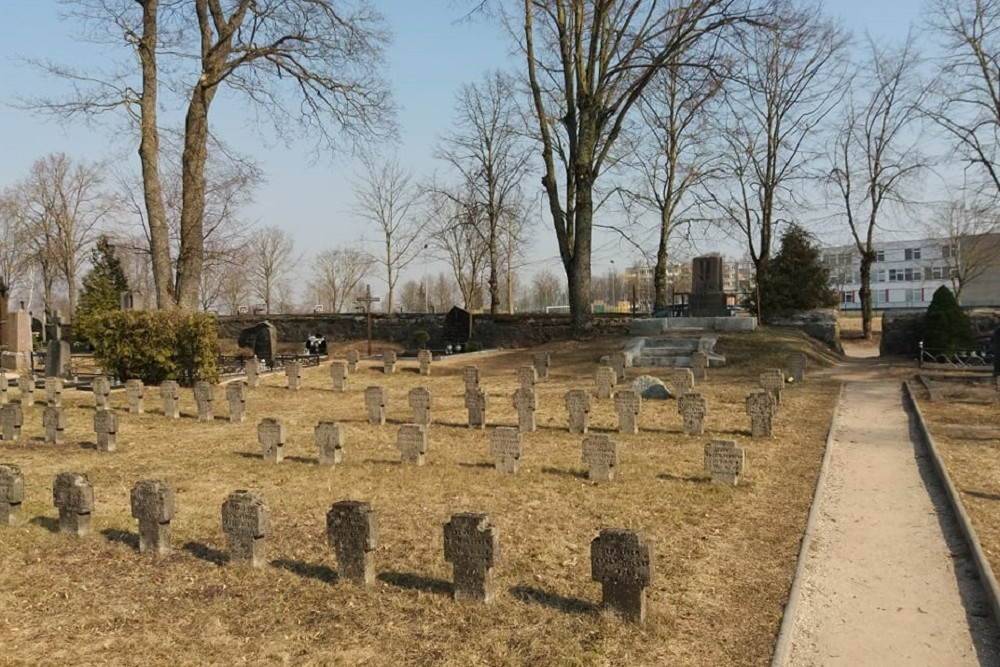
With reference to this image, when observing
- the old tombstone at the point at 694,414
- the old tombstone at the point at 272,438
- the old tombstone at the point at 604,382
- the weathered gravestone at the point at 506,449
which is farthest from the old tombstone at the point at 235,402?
the old tombstone at the point at 694,414

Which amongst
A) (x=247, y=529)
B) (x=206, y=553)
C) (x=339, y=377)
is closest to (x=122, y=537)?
(x=206, y=553)

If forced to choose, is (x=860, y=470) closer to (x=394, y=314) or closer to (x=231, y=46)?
(x=231, y=46)

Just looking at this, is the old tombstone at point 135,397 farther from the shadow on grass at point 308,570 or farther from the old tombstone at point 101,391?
the shadow on grass at point 308,570

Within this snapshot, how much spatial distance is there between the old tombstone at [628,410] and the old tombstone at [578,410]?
0.49 meters

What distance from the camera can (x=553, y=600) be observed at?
4.66 m

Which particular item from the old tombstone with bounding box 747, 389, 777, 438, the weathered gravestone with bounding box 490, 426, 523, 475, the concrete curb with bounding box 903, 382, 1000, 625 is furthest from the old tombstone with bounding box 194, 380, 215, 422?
the concrete curb with bounding box 903, 382, 1000, 625

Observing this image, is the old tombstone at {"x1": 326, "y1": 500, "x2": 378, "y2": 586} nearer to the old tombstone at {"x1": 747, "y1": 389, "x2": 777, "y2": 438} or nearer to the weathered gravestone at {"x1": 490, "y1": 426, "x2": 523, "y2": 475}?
the weathered gravestone at {"x1": 490, "y1": 426, "x2": 523, "y2": 475}

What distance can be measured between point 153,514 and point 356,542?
181 cm

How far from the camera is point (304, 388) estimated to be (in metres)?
17.4

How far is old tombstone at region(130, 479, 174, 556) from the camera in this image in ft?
18.5

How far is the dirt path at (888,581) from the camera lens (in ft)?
13.2

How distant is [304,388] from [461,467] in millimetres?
9597

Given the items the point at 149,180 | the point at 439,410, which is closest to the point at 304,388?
the point at 439,410

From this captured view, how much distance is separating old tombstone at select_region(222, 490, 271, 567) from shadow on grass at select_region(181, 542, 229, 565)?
0.17 metres
